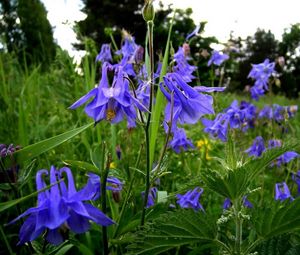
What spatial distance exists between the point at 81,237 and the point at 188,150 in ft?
2.35

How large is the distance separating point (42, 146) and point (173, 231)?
0.39 meters

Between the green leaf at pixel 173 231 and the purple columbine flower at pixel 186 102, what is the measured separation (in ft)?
0.82

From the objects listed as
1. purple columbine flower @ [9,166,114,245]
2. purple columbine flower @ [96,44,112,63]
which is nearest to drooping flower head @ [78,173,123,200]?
purple columbine flower @ [9,166,114,245]

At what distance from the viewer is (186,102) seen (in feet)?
3.60

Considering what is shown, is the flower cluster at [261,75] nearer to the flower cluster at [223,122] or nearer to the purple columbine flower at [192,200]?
the flower cluster at [223,122]

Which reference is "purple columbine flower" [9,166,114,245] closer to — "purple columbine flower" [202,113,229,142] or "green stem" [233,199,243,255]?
"green stem" [233,199,243,255]

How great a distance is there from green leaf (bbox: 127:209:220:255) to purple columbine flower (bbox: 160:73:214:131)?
25 centimetres

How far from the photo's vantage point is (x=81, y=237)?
175 cm

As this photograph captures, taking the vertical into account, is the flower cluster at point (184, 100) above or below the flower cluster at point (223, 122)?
above

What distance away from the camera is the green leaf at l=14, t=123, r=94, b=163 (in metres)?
1.08

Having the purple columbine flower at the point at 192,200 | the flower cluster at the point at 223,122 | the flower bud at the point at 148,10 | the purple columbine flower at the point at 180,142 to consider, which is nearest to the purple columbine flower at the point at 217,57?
the flower cluster at the point at 223,122

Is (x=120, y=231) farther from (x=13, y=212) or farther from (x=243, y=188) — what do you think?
(x=13, y=212)

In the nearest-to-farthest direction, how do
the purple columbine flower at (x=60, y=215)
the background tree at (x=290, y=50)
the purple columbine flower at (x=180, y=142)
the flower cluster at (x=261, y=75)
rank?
the purple columbine flower at (x=60, y=215) → the purple columbine flower at (x=180, y=142) → the flower cluster at (x=261, y=75) → the background tree at (x=290, y=50)

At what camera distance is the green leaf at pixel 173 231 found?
956 millimetres
